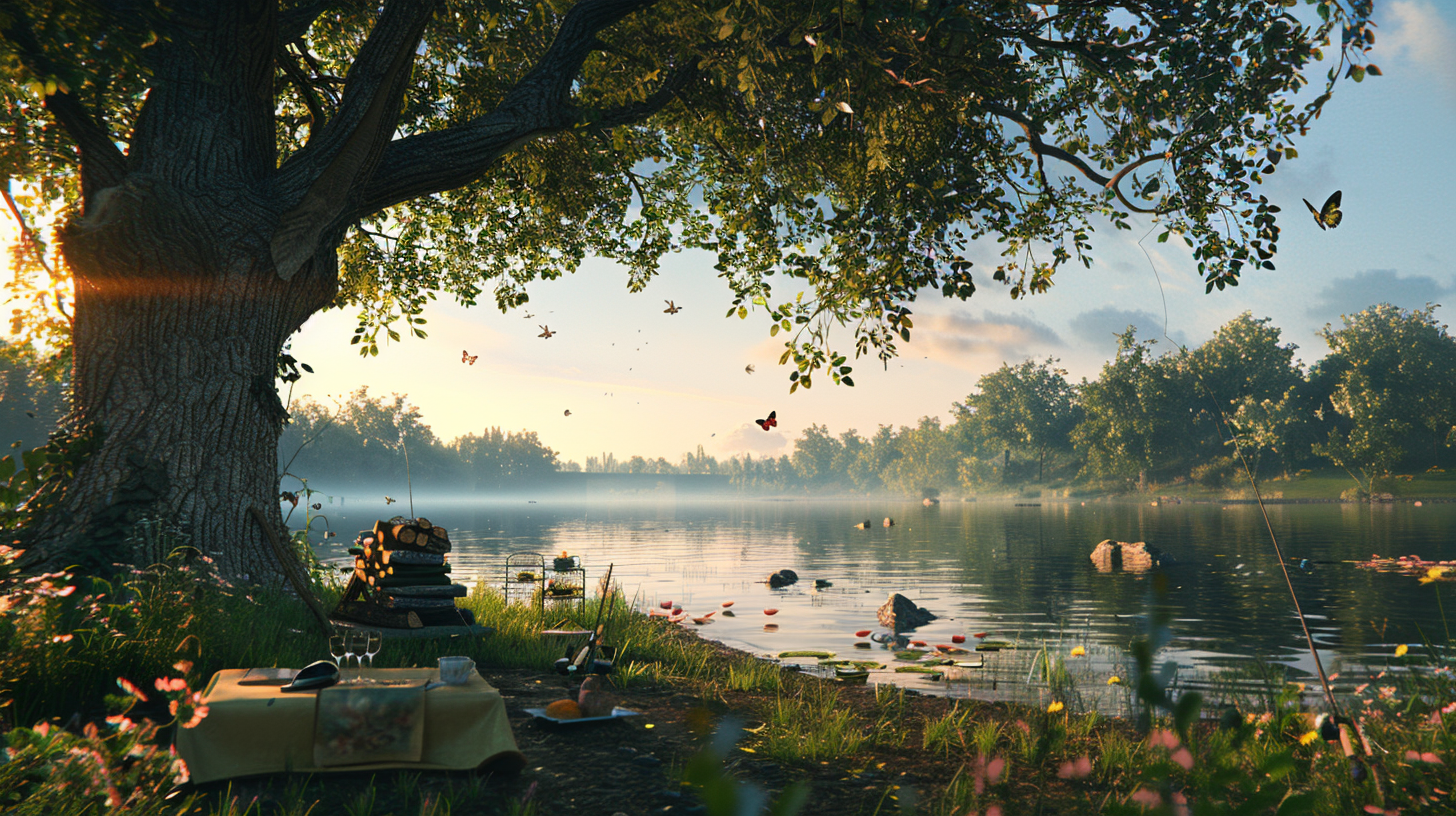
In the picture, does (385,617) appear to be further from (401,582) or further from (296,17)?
(296,17)

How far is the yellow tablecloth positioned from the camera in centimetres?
481

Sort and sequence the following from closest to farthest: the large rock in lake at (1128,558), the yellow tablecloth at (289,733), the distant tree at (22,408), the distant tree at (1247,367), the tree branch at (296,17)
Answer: the yellow tablecloth at (289,733) < the tree branch at (296,17) < the large rock in lake at (1128,558) < the distant tree at (22,408) < the distant tree at (1247,367)

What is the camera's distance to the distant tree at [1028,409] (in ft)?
399

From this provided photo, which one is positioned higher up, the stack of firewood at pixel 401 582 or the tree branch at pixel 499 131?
the tree branch at pixel 499 131

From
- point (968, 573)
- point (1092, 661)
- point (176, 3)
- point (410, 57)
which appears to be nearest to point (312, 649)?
point (410, 57)

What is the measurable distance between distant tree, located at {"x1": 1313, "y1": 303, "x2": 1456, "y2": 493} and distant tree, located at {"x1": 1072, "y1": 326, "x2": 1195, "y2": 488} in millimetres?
14145

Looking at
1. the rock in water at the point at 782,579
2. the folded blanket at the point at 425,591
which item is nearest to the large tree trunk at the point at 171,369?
the folded blanket at the point at 425,591

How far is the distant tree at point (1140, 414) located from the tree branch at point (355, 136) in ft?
307

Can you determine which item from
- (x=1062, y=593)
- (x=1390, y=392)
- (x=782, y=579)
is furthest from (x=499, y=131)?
(x=1390, y=392)

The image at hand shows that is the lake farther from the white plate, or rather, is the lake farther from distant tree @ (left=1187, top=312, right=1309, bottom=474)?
distant tree @ (left=1187, top=312, right=1309, bottom=474)

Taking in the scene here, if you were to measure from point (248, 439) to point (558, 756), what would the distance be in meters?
6.03

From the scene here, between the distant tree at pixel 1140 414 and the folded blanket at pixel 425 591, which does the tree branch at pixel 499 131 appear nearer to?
the folded blanket at pixel 425 591

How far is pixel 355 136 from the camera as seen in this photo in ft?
31.0

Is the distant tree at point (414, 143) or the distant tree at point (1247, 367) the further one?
the distant tree at point (1247, 367)
